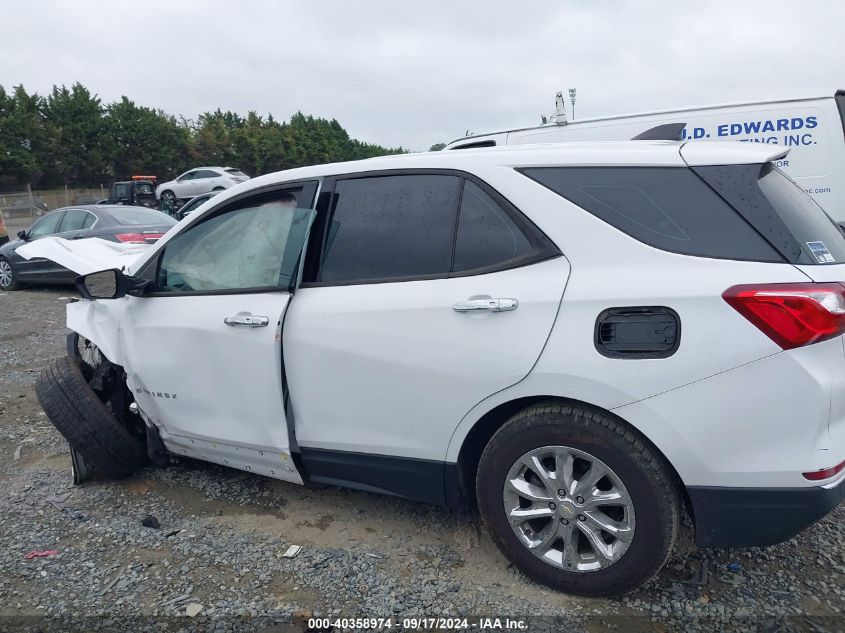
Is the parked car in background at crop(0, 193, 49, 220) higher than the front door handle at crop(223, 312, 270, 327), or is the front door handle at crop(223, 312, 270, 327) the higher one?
the parked car in background at crop(0, 193, 49, 220)

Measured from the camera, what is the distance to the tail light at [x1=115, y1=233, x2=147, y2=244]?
9.52 meters

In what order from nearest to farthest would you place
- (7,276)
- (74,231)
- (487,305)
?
(487,305)
(74,231)
(7,276)

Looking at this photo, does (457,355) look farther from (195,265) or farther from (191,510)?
(191,510)

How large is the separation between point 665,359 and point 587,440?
16.2 inches

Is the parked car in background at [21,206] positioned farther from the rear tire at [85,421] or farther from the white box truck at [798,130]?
the white box truck at [798,130]

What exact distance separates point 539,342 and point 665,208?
681 millimetres

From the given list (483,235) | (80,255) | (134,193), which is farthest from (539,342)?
(134,193)

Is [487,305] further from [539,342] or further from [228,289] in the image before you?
[228,289]

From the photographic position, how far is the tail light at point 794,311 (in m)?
2.01

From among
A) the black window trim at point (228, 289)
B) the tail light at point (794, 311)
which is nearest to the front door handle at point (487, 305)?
the tail light at point (794, 311)

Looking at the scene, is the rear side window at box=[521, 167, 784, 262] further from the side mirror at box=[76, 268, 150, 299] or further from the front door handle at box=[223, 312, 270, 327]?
the side mirror at box=[76, 268, 150, 299]

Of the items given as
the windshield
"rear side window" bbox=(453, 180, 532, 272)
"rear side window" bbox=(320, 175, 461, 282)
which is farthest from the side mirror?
the windshield

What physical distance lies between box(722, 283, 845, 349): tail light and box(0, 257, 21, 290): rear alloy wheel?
12.0 metres

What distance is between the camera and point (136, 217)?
1030 centimetres
